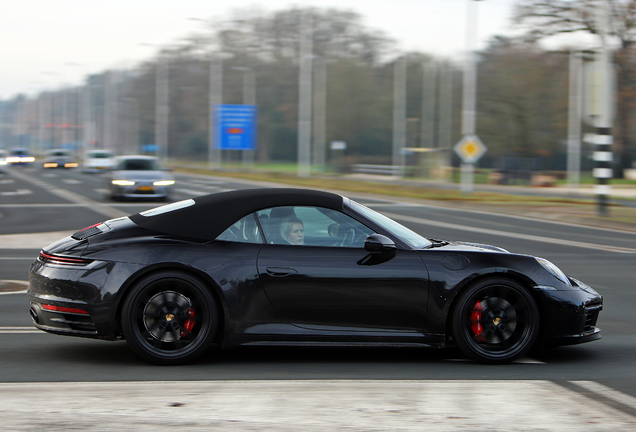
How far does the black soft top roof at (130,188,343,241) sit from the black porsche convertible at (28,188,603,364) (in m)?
0.01

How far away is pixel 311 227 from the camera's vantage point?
18.4 ft

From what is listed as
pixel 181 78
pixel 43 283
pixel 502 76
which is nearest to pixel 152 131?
pixel 181 78

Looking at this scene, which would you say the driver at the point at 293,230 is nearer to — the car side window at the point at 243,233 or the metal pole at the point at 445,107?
the car side window at the point at 243,233

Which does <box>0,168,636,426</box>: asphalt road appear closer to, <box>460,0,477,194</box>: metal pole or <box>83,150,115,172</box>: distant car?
<box>460,0,477,194</box>: metal pole

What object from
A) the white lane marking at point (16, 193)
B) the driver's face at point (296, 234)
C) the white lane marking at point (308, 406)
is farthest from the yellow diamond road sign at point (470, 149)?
the white lane marking at point (308, 406)

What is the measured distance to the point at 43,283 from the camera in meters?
5.50

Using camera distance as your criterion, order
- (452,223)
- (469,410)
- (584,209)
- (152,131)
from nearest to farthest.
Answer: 1. (469,410)
2. (452,223)
3. (584,209)
4. (152,131)

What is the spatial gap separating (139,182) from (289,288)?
851 inches

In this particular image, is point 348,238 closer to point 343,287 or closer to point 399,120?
point 343,287

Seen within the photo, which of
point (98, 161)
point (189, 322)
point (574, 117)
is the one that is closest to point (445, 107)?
point (574, 117)

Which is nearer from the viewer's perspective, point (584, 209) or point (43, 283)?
point (43, 283)

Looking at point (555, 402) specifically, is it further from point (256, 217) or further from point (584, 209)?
point (584, 209)

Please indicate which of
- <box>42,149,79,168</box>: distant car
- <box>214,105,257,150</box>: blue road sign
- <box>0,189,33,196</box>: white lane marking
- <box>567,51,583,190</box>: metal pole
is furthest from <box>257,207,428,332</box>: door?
<box>42,149,79,168</box>: distant car

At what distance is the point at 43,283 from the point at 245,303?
4.66 ft
